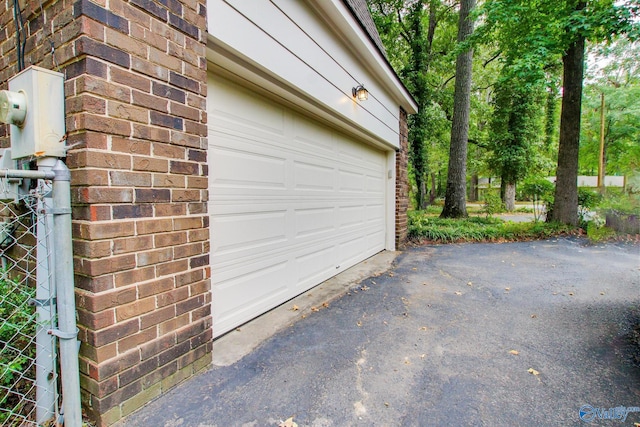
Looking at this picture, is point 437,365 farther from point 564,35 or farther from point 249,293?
point 564,35

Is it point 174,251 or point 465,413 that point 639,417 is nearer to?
point 465,413

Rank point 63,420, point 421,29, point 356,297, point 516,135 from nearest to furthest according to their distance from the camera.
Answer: point 63,420, point 356,297, point 421,29, point 516,135

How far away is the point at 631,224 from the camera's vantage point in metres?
6.05

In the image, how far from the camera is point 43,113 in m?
1.45

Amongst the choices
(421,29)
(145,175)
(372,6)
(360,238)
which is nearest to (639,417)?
(145,175)

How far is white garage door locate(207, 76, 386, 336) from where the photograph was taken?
250 cm

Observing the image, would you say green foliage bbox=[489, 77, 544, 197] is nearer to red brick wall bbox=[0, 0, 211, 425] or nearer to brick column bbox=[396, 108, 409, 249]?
brick column bbox=[396, 108, 409, 249]

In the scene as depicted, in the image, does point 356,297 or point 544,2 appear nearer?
point 356,297

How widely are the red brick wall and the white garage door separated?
1.68ft

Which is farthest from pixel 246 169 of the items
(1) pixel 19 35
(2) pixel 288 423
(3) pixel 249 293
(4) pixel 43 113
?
(2) pixel 288 423

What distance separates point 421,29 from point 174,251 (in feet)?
43.7

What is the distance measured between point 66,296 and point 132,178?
0.63m

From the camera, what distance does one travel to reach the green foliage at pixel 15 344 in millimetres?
1514

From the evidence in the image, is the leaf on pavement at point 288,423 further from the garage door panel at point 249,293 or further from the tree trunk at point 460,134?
the tree trunk at point 460,134
